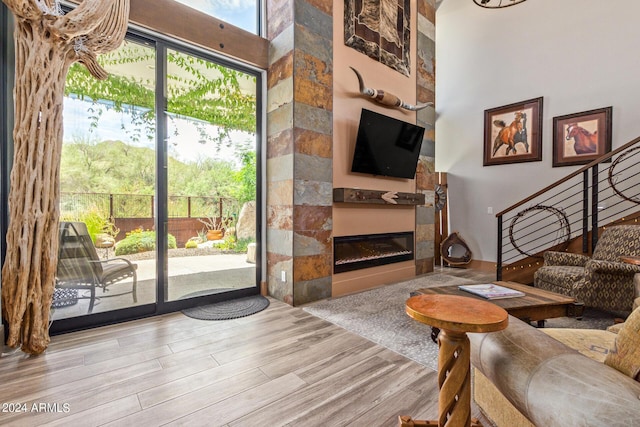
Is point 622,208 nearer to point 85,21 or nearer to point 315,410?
point 315,410

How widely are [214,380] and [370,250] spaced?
2.72 metres

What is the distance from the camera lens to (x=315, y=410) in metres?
1.60

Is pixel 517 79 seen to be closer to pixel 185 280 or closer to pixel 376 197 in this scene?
pixel 376 197

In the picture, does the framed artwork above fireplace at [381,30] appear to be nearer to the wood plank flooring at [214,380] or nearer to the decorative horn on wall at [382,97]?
the decorative horn on wall at [382,97]

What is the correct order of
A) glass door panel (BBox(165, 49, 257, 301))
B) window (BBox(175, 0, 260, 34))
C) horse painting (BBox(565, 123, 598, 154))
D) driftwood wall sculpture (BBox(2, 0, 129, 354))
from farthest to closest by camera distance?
1. horse painting (BBox(565, 123, 598, 154))
2. window (BBox(175, 0, 260, 34))
3. glass door panel (BBox(165, 49, 257, 301))
4. driftwood wall sculpture (BBox(2, 0, 129, 354))

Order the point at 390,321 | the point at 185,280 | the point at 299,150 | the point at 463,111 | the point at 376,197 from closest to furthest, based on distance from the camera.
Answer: the point at 390,321
the point at 185,280
the point at 299,150
the point at 376,197
the point at 463,111

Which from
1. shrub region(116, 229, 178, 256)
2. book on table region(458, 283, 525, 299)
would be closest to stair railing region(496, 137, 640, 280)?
book on table region(458, 283, 525, 299)

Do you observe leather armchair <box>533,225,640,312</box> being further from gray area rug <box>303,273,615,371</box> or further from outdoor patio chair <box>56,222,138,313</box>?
outdoor patio chair <box>56,222,138,313</box>

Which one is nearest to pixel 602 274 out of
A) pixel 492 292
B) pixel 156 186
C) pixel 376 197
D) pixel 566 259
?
pixel 566 259

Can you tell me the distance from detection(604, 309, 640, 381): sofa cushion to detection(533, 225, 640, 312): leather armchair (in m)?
2.37

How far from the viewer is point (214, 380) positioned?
1861mm

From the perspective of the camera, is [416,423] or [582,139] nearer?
[416,423]

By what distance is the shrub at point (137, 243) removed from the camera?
2.86 metres

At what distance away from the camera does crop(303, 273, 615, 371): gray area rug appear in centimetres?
231
